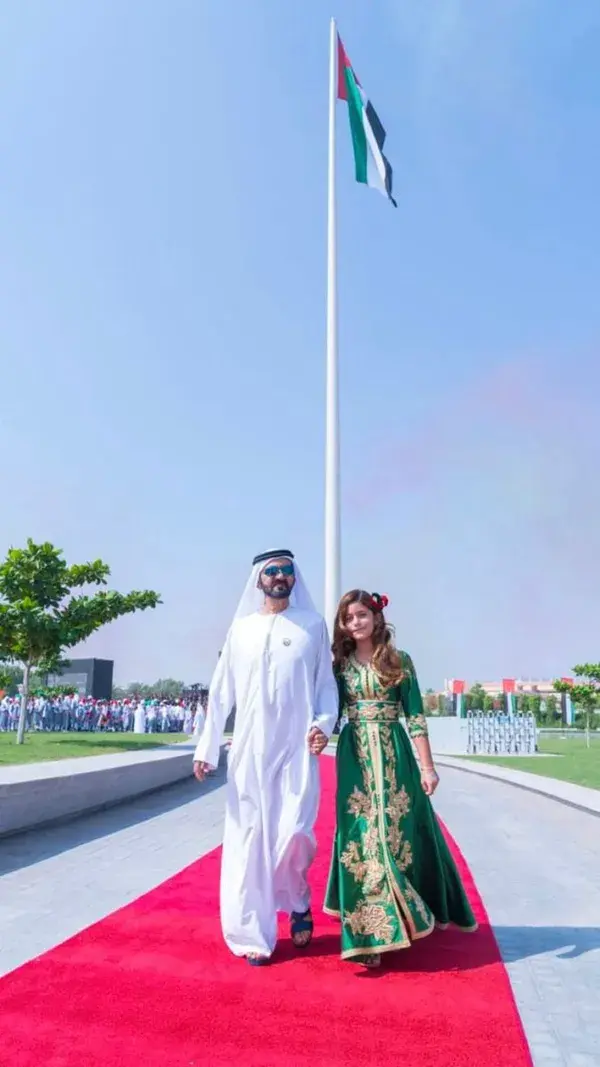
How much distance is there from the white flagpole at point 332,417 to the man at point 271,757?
1241cm

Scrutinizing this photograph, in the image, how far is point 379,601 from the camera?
4.27 m

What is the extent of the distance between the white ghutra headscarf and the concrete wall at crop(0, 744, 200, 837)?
4104 millimetres

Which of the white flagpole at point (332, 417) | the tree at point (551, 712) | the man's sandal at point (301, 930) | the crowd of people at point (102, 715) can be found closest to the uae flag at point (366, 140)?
the white flagpole at point (332, 417)

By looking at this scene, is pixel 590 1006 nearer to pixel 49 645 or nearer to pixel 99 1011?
pixel 99 1011

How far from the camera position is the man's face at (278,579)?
4293mm

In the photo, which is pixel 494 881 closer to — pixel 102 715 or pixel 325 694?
pixel 325 694

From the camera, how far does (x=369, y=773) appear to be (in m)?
3.95

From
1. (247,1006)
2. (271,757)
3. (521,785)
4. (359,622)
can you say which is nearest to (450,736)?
(521,785)

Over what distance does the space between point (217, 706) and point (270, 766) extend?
499mm

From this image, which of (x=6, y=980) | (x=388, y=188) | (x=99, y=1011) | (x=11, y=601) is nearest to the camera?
(x=99, y=1011)

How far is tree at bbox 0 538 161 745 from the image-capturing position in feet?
52.6

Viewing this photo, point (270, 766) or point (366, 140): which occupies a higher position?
point (366, 140)

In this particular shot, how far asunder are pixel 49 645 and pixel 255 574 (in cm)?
1319

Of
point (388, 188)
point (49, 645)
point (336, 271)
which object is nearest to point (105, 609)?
point (49, 645)
